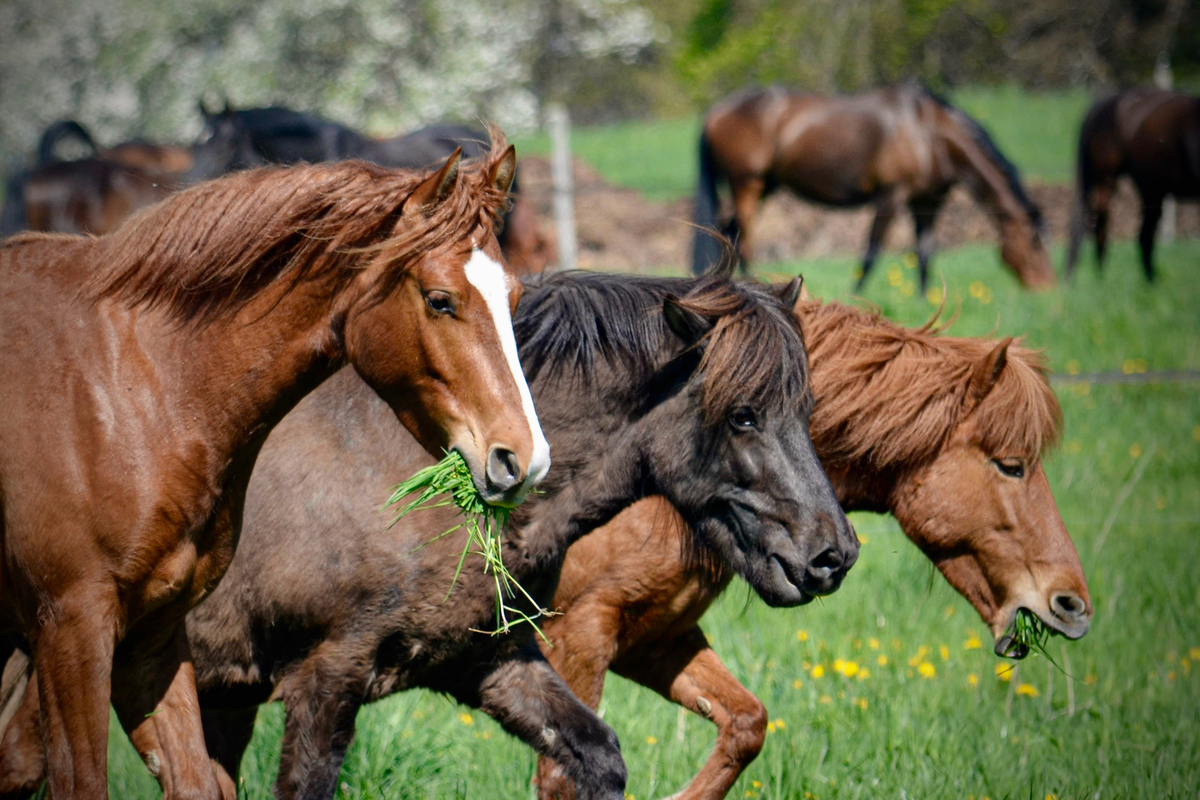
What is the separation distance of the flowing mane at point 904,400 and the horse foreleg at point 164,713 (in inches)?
86.7

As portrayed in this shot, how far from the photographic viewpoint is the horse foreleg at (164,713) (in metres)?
2.73

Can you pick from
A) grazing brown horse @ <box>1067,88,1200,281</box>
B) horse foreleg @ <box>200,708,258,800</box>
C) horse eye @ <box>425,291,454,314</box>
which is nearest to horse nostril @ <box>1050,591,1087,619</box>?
horse eye @ <box>425,291,454,314</box>

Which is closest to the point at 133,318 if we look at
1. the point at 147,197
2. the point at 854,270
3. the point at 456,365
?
the point at 456,365

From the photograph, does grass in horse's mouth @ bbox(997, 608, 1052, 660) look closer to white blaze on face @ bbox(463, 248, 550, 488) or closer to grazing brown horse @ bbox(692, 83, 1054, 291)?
white blaze on face @ bbox(463, 248, 550, 488)

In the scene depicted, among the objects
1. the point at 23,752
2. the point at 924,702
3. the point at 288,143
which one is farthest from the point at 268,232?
the point at 288,143

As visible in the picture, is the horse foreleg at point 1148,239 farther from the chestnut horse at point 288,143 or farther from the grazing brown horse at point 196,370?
the grazing brown horse at point 196,370

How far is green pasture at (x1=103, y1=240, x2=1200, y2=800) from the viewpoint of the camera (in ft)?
12.5

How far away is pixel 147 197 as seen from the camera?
11.1 metres

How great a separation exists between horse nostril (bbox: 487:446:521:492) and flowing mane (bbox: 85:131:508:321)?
472 millimetres

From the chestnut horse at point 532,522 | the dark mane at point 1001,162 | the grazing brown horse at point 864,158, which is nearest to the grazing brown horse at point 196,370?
the chestnut horse at point 532,522

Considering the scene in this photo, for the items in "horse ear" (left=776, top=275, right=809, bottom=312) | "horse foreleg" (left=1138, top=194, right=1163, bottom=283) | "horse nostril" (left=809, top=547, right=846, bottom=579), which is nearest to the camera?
"horse nostril" (left=809, top=547, right=846, bottom=579)

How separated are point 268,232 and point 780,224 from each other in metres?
15.5

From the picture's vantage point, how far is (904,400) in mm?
3727

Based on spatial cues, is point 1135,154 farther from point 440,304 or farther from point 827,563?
point 440,304
